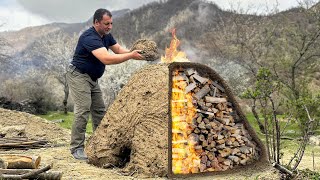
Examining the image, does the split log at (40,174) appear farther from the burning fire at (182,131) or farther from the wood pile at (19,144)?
the wood pile at (19,144)

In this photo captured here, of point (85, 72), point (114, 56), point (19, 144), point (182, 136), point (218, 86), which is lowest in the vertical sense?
point (19, 144)

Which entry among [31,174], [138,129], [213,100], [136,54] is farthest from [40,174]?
[213,100]

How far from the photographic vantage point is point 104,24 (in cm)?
613

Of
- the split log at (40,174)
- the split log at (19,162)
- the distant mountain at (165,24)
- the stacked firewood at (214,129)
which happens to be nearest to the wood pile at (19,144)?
the split log at (19,162)

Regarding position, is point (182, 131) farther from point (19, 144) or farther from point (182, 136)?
point (19, 144)

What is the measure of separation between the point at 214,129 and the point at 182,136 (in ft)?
1.48

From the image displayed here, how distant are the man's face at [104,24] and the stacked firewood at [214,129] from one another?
1504mm

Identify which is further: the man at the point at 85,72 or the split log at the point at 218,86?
the man at the point at 85,72

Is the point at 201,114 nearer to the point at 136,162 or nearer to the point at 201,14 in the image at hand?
the point at 136,162

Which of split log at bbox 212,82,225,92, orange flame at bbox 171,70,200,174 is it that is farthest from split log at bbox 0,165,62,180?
split log at bbox 212,82,225,92

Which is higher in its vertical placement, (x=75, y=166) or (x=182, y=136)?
(x=182, y=136)

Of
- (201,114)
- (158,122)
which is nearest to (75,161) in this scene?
(158,122)

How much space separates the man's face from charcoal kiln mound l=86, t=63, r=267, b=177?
0.85 metres

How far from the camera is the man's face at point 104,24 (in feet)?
20.0
